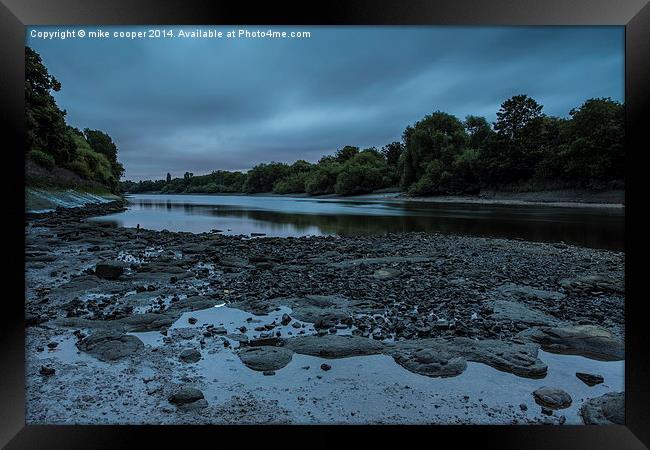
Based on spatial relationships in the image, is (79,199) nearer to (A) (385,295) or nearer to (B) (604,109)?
(A) (385,295)

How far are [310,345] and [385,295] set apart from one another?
2527 millimetres

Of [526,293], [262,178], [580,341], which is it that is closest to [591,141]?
[526,293]

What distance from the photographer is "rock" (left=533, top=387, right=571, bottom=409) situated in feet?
12.3

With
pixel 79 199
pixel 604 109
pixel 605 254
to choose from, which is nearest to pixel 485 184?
pixel 604 109

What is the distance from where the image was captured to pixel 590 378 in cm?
427

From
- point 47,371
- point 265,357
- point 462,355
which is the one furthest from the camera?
point 462,355

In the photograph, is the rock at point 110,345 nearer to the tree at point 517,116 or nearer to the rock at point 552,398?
the rock at point 552,398

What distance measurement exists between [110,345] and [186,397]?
1689mm

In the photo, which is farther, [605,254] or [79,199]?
[79,199]

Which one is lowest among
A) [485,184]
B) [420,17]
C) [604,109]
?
[420,17]

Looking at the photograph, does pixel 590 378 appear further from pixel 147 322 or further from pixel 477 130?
pixel 477 130

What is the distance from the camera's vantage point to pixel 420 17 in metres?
2.99

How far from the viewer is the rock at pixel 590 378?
420 centimetres

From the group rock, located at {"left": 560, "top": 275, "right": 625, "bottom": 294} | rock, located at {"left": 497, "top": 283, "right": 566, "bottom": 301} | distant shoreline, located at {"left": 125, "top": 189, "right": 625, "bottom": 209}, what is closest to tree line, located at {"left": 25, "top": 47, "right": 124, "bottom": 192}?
rock, located at {"left": 497, "top": 283, "right": 566, "bottom": 301}
